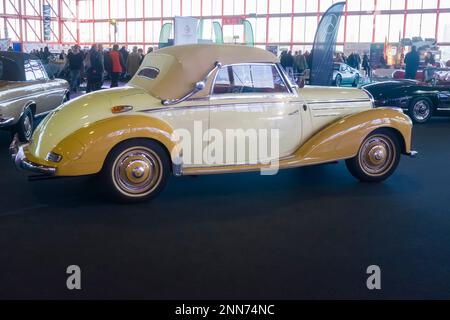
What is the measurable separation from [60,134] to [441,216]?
14.0ft

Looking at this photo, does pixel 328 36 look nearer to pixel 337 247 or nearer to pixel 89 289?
pixel 337 247

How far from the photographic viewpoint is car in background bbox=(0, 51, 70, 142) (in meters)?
8.58

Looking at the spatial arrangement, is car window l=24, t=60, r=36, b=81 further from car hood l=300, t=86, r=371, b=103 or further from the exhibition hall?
car hood l=300, t=86, r=371, b=103

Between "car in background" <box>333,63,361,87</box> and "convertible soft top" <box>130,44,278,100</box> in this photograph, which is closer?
"convertible soft top" <box>130,44,278,100</box>

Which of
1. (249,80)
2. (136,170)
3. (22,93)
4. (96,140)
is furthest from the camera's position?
(22,93)

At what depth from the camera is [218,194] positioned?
622cm

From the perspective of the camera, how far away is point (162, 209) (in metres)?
5.59

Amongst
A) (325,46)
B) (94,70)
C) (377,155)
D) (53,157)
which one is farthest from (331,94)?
(94,70)

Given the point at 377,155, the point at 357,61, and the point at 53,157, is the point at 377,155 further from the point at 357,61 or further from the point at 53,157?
the point at 357,61

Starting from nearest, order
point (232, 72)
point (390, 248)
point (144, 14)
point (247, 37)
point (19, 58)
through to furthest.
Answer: point (390, 248) → point (232, 72) → point (19, 58) → point (247, 37) → point (144, 14)

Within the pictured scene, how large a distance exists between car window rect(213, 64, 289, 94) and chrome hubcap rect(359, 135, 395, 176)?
1.38 meters

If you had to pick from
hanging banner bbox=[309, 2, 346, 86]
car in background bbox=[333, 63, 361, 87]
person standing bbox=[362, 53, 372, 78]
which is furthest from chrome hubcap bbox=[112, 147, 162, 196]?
person standing bbox=[362, 53, 372, 78]

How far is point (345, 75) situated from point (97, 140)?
20.3m
